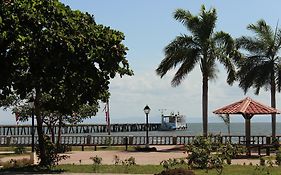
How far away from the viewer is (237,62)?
36.5 metres

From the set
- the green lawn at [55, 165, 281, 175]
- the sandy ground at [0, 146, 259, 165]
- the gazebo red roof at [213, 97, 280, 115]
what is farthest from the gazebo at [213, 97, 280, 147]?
the green lawn at [55, 165, 281, 175]

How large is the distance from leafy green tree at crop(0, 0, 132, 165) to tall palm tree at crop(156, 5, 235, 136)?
1595cm

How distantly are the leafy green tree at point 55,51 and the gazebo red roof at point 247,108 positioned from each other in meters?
10.3

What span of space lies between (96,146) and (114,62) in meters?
19.1

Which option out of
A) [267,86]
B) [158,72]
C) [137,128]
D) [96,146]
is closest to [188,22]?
[158,72]

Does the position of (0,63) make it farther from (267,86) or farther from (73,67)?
(267,86)

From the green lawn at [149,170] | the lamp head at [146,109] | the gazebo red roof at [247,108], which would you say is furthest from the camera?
the lamp head at [146,109]

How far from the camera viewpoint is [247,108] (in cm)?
2866

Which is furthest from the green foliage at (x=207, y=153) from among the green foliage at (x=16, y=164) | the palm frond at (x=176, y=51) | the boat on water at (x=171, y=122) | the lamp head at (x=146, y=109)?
the boat on water at (x=171, y=122)

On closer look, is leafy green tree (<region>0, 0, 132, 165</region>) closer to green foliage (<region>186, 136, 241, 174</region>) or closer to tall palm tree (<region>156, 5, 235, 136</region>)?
green foliage (<region>186, 136, 241, 174</region>)

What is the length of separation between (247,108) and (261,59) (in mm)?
9113

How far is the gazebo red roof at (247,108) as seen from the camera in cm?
2844

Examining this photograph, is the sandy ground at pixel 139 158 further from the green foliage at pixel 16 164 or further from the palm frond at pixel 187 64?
the palm frond at pixel 187 64

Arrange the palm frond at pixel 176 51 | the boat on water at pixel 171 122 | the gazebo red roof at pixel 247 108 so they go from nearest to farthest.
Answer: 1. the gazebo red roof at pixel 247 108
2. the palm frond at pixel 176 51
3. the boat on water at pixel 171 122
